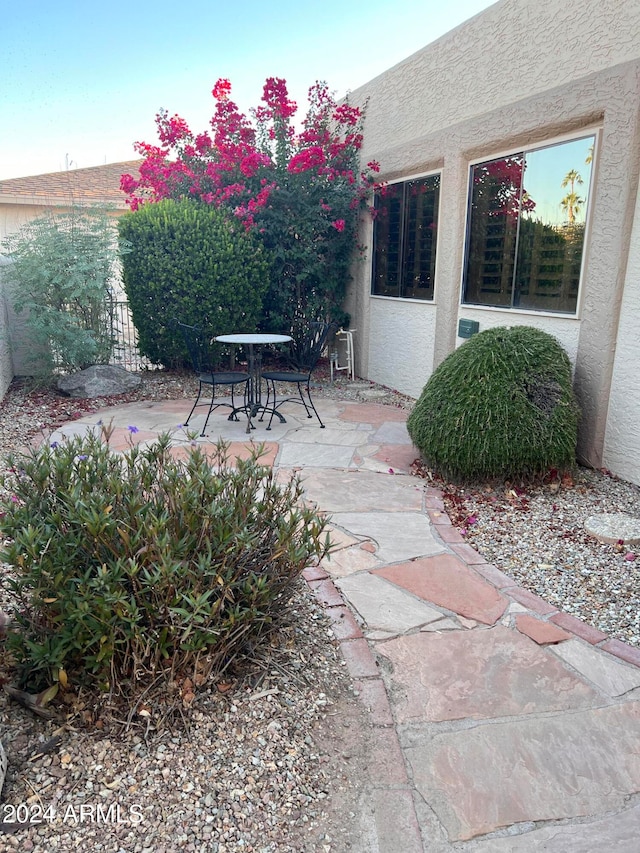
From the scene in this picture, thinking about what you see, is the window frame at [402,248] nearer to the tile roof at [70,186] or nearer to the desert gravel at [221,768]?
the desert gravel at [221,768]

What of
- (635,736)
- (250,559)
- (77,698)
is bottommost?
(635,736)

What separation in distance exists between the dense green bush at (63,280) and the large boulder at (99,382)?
177 mm

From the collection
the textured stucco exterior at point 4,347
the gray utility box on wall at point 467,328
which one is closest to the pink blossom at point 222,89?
the textured stucco exterior at point 4,347

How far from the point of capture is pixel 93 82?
8789mm

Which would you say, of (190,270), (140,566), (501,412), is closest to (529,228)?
(501,412)

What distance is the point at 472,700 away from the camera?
2121 mm

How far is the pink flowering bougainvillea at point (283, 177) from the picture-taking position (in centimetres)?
737

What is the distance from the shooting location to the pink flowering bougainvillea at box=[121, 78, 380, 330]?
Result: 7.37m

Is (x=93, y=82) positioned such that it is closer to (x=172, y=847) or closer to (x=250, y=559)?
(x=250, y=559)

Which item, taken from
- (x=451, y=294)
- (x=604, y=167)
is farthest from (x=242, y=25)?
(x=604, y=167)

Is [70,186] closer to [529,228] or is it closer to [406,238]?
[406,238]

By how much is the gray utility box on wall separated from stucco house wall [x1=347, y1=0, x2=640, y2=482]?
0.07 metres

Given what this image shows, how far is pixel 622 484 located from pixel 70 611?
376 centimetres

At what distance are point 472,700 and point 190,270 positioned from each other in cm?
613
